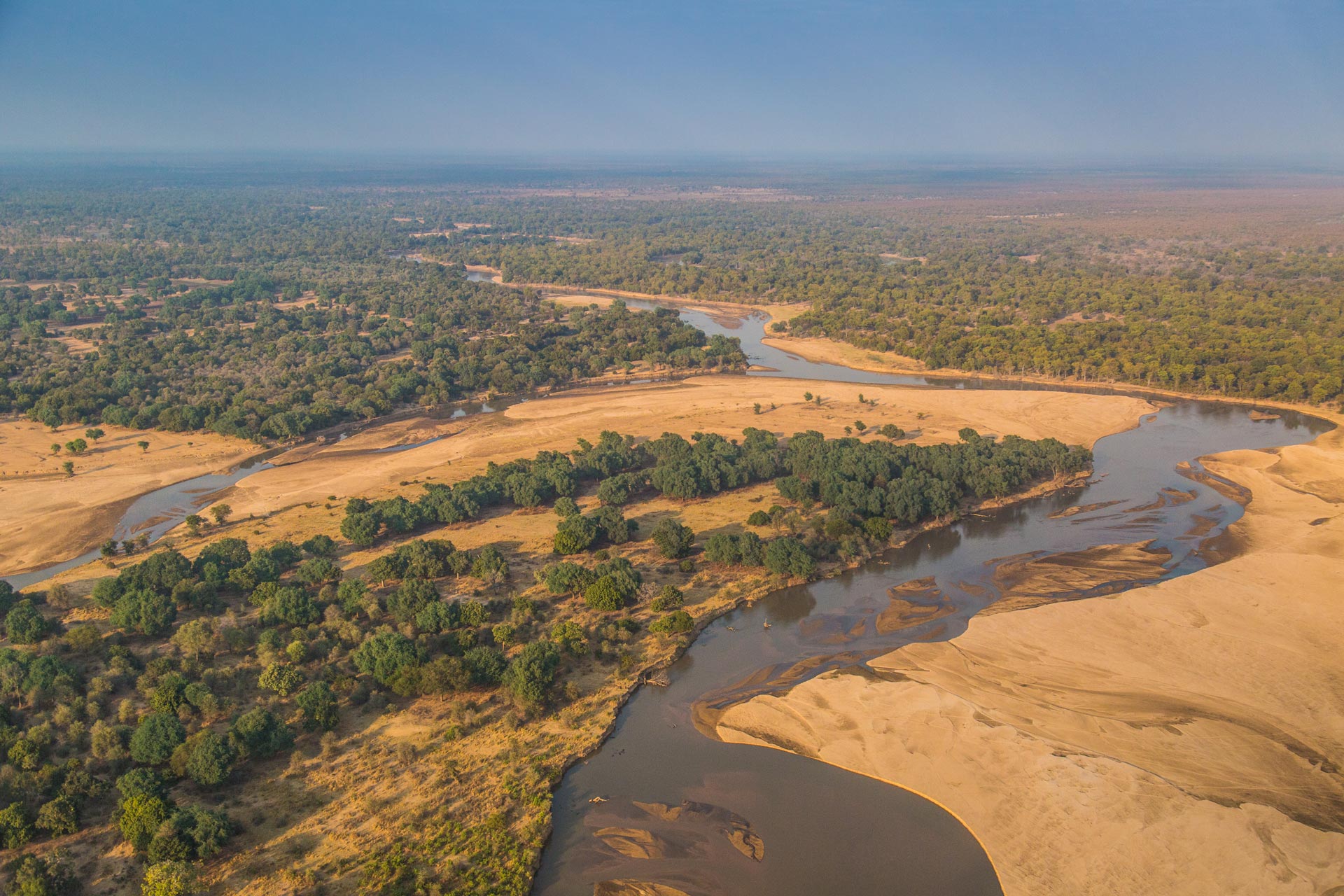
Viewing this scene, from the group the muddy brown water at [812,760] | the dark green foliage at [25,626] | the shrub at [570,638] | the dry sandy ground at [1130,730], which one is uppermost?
the dark green foliage at [25,626]

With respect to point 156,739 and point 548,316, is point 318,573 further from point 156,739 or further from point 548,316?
point 548,316

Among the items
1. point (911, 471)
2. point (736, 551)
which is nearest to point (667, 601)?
point (736, 551)

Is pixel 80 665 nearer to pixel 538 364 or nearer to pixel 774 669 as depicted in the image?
pixel 774 669

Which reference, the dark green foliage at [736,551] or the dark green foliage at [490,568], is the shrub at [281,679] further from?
the dark green foliage at [736,551]

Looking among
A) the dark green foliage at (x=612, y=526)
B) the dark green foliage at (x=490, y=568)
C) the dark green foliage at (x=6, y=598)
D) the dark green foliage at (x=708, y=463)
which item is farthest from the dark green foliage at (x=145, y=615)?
the dark green foliage at (x=708, y=463)

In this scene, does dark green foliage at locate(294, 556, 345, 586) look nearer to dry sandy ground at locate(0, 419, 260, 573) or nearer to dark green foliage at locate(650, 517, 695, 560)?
dark green foliage at locate(650, 517, 695, 560)

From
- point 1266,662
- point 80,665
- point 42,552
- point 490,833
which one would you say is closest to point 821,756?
point 490,833

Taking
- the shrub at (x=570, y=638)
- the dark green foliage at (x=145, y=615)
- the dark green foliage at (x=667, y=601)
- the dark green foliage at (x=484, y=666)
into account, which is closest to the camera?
the dark green foliage at (x=484, y=666)
